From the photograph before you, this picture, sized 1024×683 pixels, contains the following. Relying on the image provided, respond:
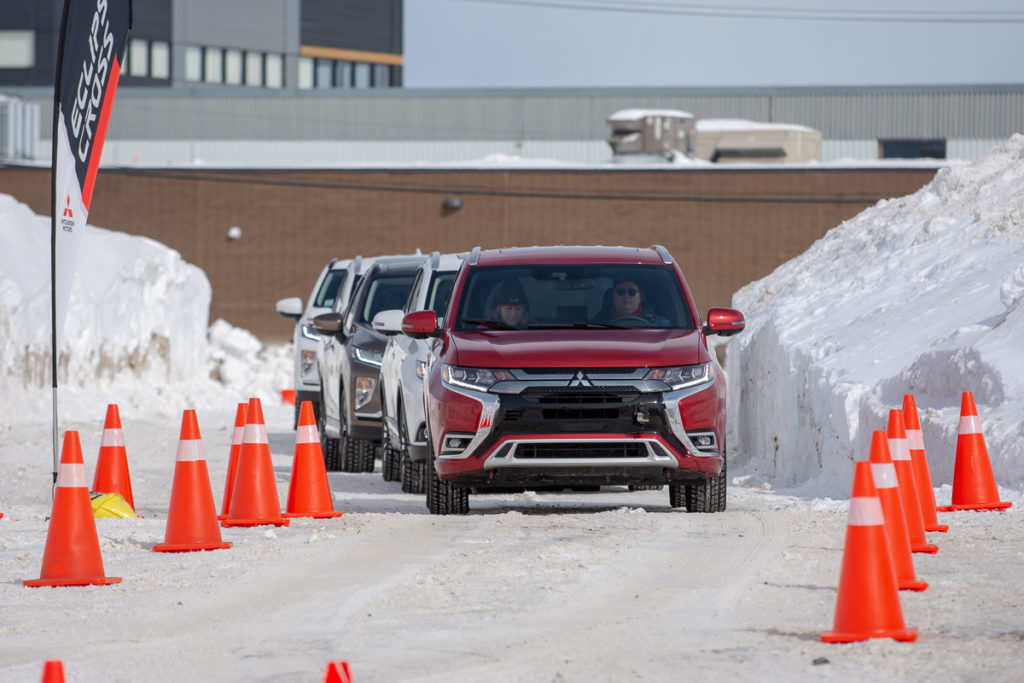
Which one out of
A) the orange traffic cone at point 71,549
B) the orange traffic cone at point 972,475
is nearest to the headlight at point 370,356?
the orange traffic cone at point 972,475

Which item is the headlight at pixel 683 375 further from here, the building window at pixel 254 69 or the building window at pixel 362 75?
the building window at pixel 362 75

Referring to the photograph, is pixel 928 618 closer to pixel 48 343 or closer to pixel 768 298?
pixel 768 298

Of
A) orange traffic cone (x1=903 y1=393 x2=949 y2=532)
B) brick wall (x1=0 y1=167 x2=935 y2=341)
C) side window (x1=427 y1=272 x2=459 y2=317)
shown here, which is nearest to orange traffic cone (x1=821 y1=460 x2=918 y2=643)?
orange traffic cone (x1=903 y1=393 x2=949 y2=532)

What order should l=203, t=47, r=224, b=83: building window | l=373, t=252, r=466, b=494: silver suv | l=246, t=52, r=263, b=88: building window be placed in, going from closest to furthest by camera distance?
l=373, t=252, r=466, b=494: silver suv < l=203, t=47, r=224, b=83: building window < l=246, t=52, r=263, b=88: building window

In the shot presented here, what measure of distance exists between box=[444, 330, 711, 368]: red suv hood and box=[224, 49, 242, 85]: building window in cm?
6738

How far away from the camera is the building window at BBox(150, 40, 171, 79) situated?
73.1 meters

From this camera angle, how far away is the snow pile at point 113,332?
88.9ft

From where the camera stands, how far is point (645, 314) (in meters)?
11.4

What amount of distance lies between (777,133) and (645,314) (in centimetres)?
3553

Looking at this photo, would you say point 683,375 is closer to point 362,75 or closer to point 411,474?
point 411,474

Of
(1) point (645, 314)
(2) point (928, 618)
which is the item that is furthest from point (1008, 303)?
(2) point (928, 618)

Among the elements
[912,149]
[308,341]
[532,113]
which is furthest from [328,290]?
[912,149]

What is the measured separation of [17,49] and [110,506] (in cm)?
6467

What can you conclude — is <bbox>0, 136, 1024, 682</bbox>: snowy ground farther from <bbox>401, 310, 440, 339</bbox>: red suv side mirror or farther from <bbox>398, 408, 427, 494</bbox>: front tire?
<bbox>401, 310, 440, 339</bbox>: red suv side mirror
